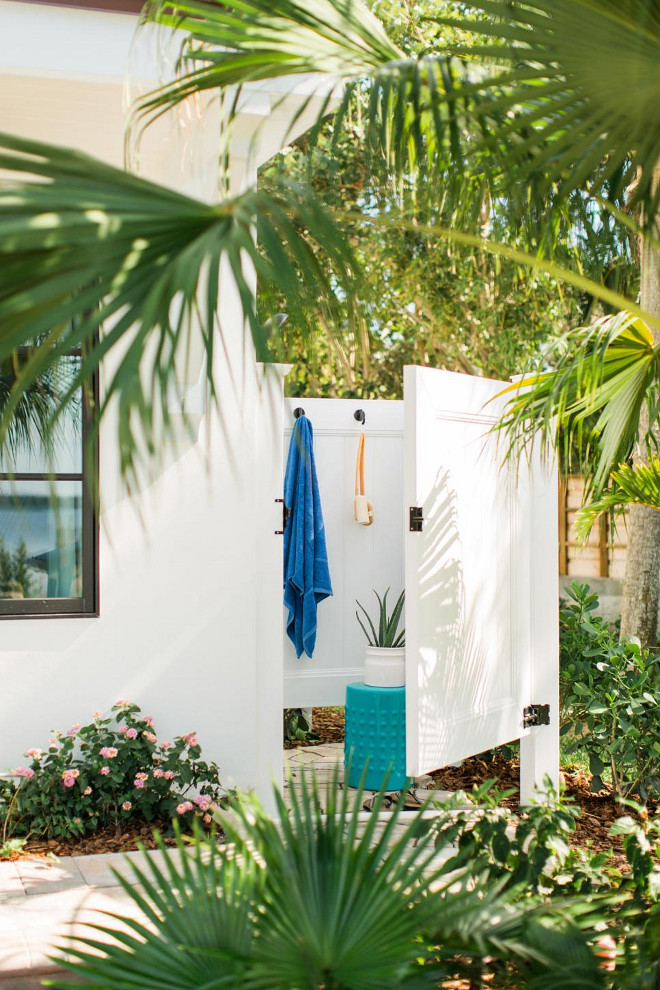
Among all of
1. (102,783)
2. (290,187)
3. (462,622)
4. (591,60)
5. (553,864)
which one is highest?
(591,60)

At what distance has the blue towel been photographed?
5098mm

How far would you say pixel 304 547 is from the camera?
16.9ft

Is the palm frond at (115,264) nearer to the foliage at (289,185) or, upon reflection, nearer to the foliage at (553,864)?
the foliage at (289,185)

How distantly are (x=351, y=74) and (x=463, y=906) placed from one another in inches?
74.1

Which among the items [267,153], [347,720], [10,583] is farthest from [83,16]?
[347,720]

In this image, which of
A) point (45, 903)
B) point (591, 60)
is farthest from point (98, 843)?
point (591, 60)

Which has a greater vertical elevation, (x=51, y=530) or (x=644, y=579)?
(x=51, y=530)

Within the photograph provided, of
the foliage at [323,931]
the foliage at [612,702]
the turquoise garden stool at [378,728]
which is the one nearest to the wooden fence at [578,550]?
the foliage at [612,702]

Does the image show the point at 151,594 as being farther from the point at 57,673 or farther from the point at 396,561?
the point at 396,561

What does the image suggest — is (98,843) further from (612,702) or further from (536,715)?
(612,702)

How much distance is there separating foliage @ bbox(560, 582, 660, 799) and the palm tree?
7.20 ft

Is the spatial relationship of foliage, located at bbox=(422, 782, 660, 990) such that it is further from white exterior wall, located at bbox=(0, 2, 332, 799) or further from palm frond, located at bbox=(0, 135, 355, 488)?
white exterior wall, located at bbox=(0, 2, 332, 799)

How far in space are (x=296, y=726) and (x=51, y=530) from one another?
92.7 inches

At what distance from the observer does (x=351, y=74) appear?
240 cm
